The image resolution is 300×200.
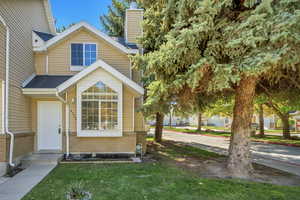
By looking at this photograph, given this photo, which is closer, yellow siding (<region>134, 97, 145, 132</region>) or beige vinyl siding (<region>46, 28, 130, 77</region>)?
beige vinyl siding (<region>46, 28, 130, 77</region>)

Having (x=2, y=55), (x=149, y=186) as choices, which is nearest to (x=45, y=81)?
(x=2, y=55)

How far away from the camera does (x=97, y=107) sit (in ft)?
29.8

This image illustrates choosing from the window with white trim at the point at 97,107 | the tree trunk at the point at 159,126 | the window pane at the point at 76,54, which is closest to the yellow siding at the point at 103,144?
the window with white trim at the point at 97,107

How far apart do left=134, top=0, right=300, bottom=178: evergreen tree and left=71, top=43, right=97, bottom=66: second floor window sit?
3.83 meters

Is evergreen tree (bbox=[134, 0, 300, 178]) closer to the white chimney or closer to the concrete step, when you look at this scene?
the white chimney

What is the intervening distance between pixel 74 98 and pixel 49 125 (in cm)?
188

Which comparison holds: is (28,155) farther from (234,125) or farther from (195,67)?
(234,125)

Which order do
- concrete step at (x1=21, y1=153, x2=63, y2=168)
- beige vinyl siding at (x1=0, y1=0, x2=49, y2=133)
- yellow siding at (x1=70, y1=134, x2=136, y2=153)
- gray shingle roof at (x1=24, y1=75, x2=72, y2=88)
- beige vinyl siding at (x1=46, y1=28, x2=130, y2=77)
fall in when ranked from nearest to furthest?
beige vinyl siding at (x1=0, y1=0, x2=49, y2=133) → concrete step at (x1=21, y1=153, x2=63, y2=168) → gray shingle roof at (x1=24, y1=75, x2=72, y2=88) → yellow siding at (x1=70, y1=134, x2=136, y2=153) → beige vinyl siding at (x1=46, y1=28, x2=130, y2=77)

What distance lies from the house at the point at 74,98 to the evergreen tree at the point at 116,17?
9207mm

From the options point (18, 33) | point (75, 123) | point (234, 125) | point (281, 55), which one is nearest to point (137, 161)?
point (75, 123)

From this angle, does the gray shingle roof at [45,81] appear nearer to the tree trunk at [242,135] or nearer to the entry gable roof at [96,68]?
the entry gable roof at [96,68]

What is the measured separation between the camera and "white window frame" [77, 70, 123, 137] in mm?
8961

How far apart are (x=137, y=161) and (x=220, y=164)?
3.44 metres

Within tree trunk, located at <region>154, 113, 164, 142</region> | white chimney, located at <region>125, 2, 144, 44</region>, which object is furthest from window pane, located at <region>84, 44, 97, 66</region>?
tree trunk, located at <region>154, 113, 164, 142</region>
